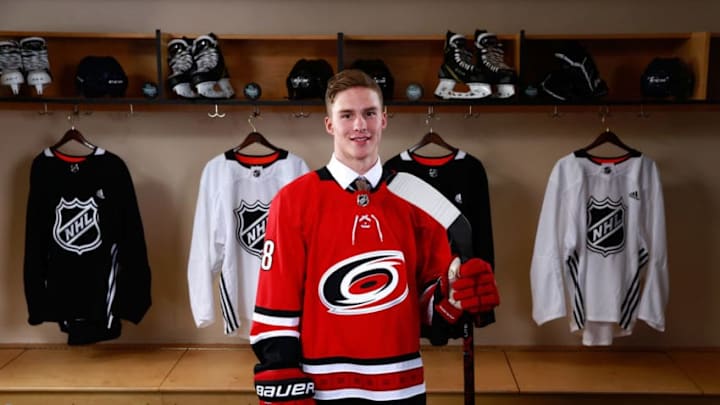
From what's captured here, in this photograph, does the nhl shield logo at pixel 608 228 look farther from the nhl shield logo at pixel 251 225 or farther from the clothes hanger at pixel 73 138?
the clothes hanger at pixel 73 138

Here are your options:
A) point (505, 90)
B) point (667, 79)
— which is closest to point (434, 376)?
point (505, 90)

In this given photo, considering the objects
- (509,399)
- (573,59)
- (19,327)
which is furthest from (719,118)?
(19,327)

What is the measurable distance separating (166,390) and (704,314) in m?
2.27

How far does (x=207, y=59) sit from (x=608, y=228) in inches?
66.1

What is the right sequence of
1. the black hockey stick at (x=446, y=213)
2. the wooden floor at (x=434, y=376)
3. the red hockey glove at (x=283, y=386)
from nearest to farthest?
the red hockey glove at (x=283, y=386), the black hockey stick at (x=446, y=213), the wooden floor at (x=434, y=376)

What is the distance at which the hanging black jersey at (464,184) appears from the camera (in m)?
2.66

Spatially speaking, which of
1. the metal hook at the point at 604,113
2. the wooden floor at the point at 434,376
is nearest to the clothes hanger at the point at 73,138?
the wooden floor at the point at 434,376

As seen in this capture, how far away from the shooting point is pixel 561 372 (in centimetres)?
269

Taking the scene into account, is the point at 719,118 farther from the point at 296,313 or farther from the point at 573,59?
the point at 296,313

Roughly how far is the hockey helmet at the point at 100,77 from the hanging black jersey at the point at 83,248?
261mm

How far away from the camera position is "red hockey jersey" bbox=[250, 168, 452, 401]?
148 cm

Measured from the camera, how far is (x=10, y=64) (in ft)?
8.64

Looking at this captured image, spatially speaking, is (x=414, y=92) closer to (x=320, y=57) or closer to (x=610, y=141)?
(x=320, y=57)

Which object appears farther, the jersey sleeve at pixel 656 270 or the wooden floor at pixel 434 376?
the jersey sleeve at pixel 656 270
